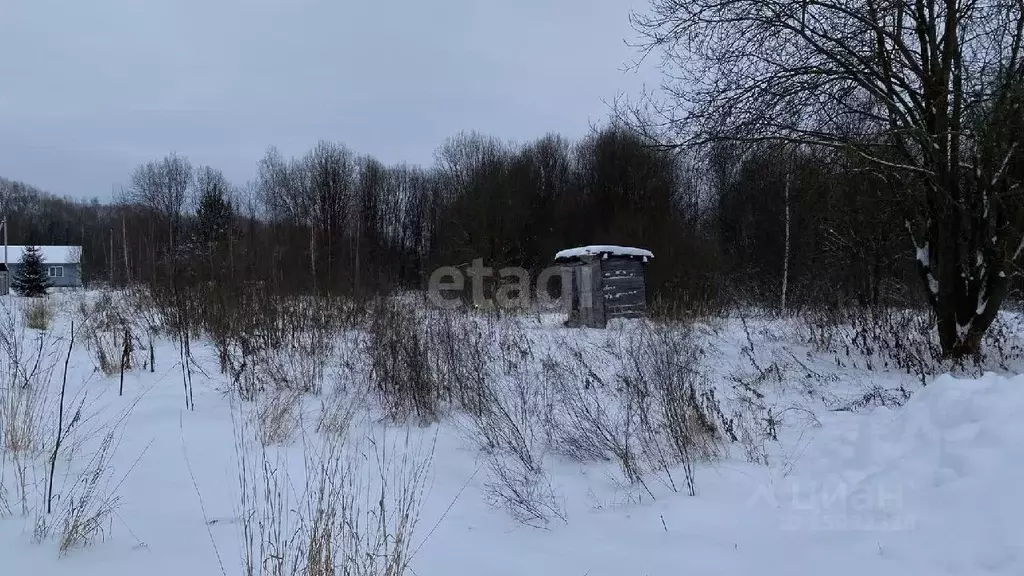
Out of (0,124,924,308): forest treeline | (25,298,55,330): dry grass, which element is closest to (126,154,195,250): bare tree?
(0,124,924,308): forest treeline

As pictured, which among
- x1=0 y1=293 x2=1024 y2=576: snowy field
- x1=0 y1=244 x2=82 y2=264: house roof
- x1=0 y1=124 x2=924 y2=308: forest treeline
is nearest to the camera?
x1=0 y1=293 x2=1024 y2=576: snowy field

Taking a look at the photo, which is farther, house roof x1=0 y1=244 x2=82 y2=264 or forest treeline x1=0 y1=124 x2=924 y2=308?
house roof x1=0 y1=244 x2=82 y2=264

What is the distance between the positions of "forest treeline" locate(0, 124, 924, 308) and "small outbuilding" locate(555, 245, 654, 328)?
1128 mm

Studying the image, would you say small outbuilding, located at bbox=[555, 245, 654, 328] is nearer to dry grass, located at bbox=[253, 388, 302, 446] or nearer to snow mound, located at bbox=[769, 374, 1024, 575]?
dry grass, located at bbox=[253, 388, 302, 446]

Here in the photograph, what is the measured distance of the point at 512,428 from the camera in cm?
411

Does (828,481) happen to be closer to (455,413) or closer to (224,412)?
(455,413)

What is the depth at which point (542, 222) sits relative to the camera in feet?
85.9

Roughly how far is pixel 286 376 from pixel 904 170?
7.35 metres

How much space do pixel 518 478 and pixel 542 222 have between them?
23.0m

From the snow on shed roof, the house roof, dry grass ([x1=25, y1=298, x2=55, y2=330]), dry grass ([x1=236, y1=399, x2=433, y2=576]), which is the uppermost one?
the house roof

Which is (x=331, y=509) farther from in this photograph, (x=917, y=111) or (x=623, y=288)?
(x=623, y=288)

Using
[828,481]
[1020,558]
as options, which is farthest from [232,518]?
[1020,558]

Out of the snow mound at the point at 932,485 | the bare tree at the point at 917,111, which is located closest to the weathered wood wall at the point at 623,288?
the bare tree at the point at 917,111

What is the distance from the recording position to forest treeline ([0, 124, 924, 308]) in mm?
8469
